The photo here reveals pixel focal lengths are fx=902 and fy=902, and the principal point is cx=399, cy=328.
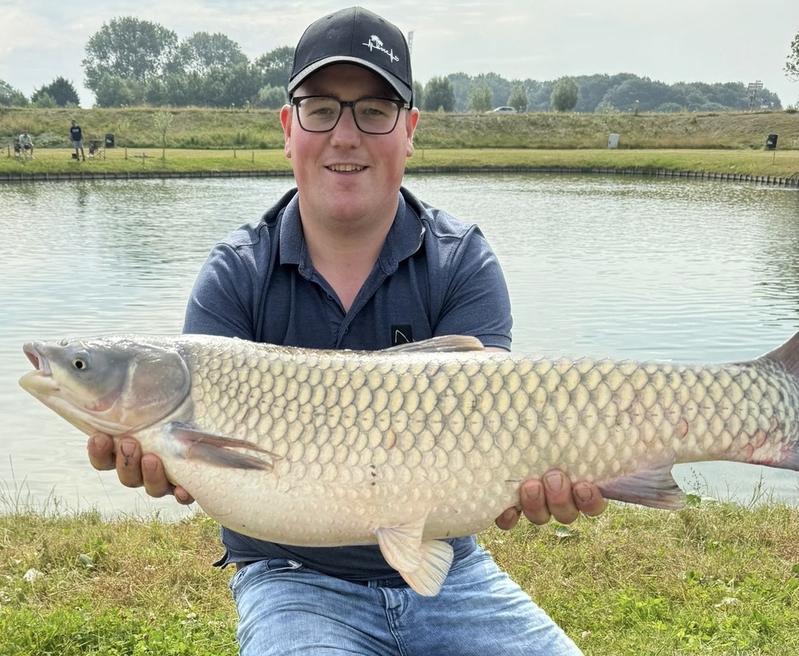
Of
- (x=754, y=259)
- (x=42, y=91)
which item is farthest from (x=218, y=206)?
(x=42, y=91)

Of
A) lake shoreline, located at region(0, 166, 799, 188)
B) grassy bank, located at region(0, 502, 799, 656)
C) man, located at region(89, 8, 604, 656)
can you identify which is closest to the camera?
man, located at region(89, 8, 604, 656)

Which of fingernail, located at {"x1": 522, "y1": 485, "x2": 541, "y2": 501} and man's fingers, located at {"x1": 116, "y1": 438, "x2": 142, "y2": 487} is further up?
man's fingers, located at {"x1": 116, "y1": 438, "x2": 142, "y2": 487}

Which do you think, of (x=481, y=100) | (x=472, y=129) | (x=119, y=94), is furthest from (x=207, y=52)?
(x=472, y=129)

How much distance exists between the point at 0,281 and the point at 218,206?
9.09 meters

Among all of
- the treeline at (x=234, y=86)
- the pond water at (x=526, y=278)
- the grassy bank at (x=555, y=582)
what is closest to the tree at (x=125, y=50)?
the treeline at (x=234, y=86)

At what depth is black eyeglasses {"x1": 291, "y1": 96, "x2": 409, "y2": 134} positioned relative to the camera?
2.23m

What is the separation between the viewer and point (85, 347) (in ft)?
6.27

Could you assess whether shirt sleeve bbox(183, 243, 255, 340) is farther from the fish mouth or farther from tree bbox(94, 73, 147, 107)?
tree bbox(94, 73, 147, 107)

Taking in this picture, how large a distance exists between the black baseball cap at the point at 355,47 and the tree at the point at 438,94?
6938 centimetres

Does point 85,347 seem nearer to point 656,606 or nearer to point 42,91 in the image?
point 656,606

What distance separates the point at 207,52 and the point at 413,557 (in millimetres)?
115752

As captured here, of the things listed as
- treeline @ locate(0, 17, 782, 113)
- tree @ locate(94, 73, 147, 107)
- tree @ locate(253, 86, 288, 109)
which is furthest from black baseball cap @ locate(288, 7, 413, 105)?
tree @ locate(94, 73, 147, 107)

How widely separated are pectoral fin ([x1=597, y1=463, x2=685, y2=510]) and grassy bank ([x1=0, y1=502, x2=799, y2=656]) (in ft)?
2.58

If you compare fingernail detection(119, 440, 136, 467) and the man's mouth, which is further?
the man's mouth
